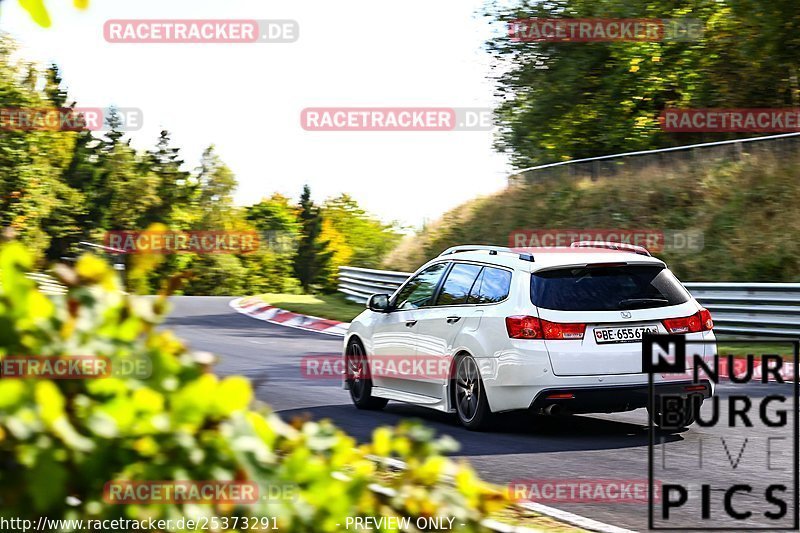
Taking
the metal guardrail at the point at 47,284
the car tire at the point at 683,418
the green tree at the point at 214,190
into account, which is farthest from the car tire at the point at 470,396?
the green tree at the point at 214,190

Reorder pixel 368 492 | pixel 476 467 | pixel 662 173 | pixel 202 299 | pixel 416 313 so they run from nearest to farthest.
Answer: pixel 368 492, pixel 476 467, pixel 416 313, pixel 662 173, pixel 202 299

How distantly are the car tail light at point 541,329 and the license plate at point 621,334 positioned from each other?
143 millimetres

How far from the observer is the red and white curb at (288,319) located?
24.7 metres

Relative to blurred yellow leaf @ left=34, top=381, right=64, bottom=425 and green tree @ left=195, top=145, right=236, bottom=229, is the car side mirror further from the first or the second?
green tree @ left=195, top=145, right=236, bottom=229

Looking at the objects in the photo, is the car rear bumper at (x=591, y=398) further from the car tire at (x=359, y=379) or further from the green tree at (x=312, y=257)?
the green tree at (x=312, y=257)

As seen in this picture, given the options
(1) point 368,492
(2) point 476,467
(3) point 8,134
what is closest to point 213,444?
(1) point 368,492

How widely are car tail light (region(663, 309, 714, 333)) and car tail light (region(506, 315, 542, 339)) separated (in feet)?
3.56

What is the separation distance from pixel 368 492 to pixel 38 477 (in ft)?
3.13

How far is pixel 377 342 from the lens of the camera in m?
11.9

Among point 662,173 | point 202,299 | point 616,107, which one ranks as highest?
point 616,107

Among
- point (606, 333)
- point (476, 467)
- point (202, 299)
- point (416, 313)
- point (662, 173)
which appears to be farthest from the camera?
point (202, 299)

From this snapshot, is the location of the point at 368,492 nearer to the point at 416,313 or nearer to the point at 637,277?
the point at 637,277

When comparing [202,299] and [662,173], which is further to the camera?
[202,299]

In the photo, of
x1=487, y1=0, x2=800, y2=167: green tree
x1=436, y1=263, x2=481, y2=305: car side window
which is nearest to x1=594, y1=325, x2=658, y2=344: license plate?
x1=436, y1=263, x2=481, y2=305: car side window
